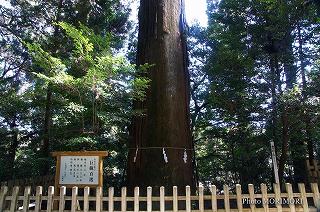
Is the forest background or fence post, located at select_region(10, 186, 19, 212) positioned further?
the forest background

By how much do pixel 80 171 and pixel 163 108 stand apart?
2.50 meters

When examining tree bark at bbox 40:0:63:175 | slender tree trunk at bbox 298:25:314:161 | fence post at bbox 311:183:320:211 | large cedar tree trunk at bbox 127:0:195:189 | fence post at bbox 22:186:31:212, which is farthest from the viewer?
tree bark at bbox 40:0:63:175

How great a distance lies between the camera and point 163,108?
6.53 metres

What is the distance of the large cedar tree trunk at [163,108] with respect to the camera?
6176mm

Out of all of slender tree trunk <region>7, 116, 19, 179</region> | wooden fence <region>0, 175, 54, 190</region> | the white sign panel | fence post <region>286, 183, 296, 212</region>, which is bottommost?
fence post <region>286, 183, 296, 212</region>

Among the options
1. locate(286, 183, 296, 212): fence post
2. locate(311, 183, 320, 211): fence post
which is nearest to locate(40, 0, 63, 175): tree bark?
locate(286, 183, 296, 212): fence post

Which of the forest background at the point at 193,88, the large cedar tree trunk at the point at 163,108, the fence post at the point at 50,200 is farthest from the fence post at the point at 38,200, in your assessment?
the large cedar tree trunk at the point at 163,108

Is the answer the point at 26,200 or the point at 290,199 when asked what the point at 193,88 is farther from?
the point at 26,200

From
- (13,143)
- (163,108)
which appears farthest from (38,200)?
(13,143)

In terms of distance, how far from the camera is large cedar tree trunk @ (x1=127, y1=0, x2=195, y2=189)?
618 cm

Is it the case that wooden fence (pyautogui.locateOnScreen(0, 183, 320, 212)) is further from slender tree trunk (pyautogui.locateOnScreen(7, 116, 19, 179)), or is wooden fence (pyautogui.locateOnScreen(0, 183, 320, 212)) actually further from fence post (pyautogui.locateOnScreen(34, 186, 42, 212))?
slender tree trunk (pyautogui.locateOnScreen(7, 116, 19, 179))

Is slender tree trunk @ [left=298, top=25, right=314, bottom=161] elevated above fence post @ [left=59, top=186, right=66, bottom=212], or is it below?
above

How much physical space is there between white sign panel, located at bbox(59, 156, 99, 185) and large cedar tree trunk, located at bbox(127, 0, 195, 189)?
68.3 inches

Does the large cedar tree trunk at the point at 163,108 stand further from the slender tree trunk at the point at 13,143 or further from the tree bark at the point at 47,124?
the slender tree trunk at the point at 13,143
